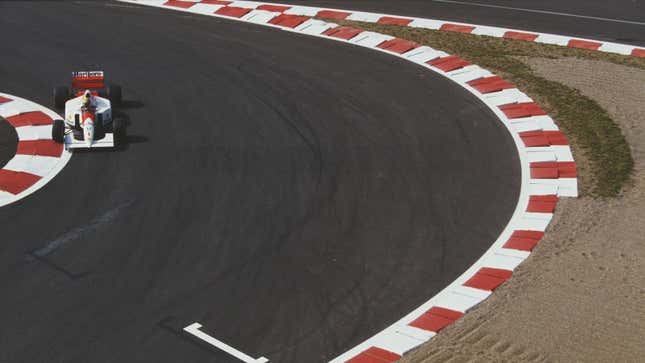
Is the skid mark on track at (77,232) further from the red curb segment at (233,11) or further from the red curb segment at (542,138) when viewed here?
the red curb segment at (233,11)

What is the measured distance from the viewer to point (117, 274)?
41.0 feet

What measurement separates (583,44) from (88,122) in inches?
500

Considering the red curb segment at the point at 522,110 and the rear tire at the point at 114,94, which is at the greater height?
the rear tire at the point at 114,94

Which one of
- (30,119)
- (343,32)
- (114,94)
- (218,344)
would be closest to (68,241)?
(218,344)

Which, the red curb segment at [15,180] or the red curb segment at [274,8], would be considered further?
the red curb segment at [274,8]

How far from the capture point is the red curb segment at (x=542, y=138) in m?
17.0

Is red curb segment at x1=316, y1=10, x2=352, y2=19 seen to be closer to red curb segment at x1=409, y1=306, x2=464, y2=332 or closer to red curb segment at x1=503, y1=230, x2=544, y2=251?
red curb segment at x1=503, y1=230, x2=544, y2=251

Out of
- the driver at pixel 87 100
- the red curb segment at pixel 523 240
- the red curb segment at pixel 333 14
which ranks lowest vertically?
the red curb segment at pixel 523 240

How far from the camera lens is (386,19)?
24.9m

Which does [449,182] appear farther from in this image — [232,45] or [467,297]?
[232,45]

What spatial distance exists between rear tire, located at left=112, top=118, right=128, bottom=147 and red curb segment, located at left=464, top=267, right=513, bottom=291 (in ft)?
24.5

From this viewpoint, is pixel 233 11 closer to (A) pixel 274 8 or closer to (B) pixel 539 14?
(A) pixel 274 8

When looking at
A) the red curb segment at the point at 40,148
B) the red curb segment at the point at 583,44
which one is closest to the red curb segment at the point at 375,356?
the red curb segment at the point at 40,148

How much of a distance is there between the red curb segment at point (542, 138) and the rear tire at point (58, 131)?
8631 mm
